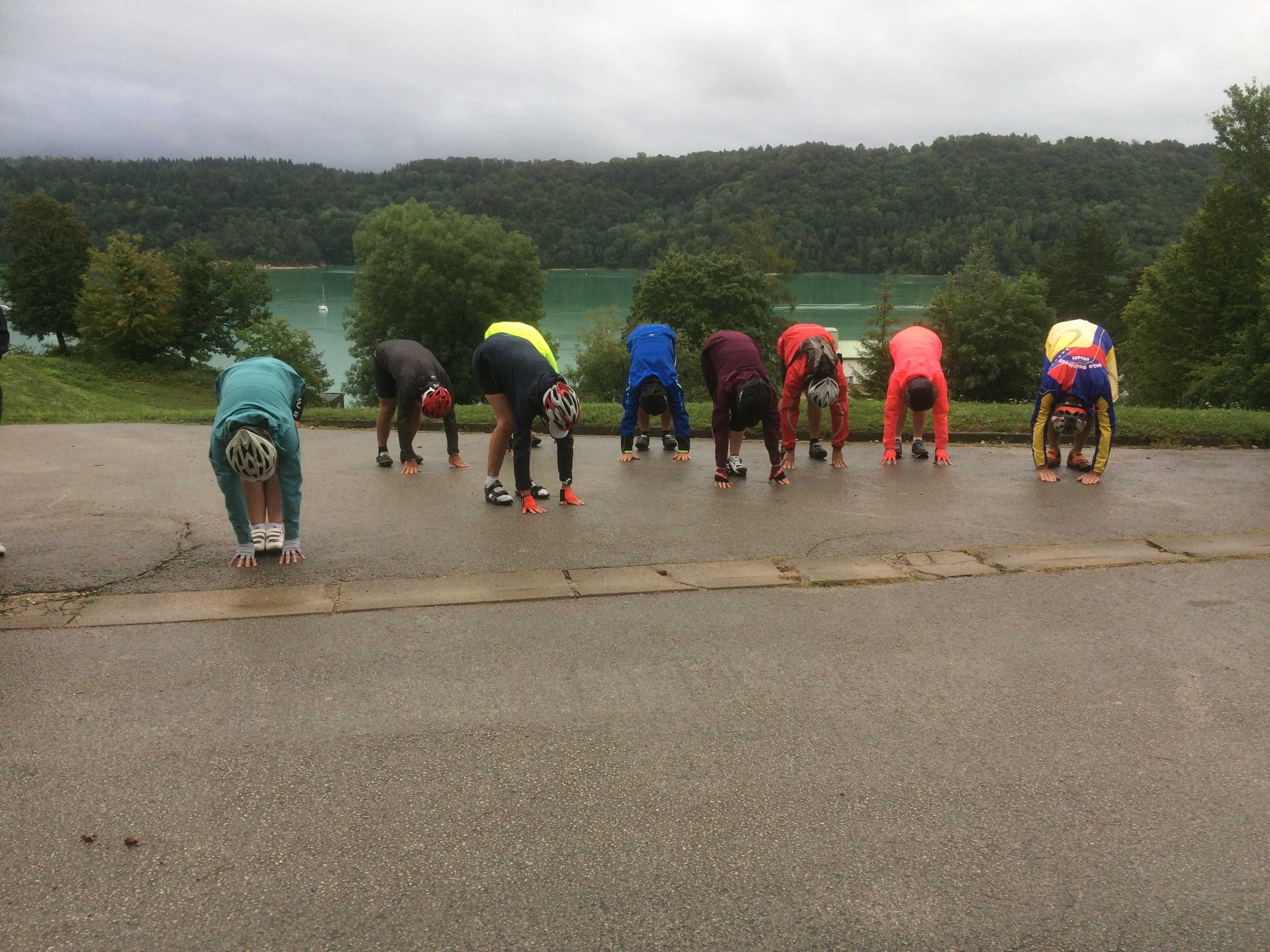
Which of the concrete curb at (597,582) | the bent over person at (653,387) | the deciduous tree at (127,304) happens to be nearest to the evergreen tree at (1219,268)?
the bent over person at (653,387)

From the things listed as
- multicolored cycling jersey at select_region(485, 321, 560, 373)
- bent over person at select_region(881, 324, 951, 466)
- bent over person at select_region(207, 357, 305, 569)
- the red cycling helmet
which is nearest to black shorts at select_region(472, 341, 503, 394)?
multicolored cycling jersey at select_region(485, 321, 560, 373)

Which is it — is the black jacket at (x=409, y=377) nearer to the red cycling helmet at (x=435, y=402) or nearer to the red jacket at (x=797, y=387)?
the red cycling helmet at (x=435, y=402)

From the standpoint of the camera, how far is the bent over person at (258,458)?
6.06 metres

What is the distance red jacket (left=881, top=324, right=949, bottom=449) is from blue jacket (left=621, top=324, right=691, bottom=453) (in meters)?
2.44

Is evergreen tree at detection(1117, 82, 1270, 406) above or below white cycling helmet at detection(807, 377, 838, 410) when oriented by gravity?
above

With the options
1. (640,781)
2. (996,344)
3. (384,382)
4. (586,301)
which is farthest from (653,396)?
(586,301)

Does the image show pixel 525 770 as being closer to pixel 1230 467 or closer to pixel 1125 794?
pixel 1125 794

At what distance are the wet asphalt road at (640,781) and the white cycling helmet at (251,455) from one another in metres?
1.11

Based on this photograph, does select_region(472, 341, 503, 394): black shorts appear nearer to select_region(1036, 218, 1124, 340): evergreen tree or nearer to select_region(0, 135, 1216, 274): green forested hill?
select_region(1036, 218, 1124, 340): evergreen tree

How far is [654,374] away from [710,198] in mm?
97974

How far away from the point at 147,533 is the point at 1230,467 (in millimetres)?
11585

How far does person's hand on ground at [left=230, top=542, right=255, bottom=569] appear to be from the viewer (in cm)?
656

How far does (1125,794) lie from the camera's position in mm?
3703

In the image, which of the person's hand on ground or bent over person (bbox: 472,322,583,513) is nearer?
the person's hand on ground
